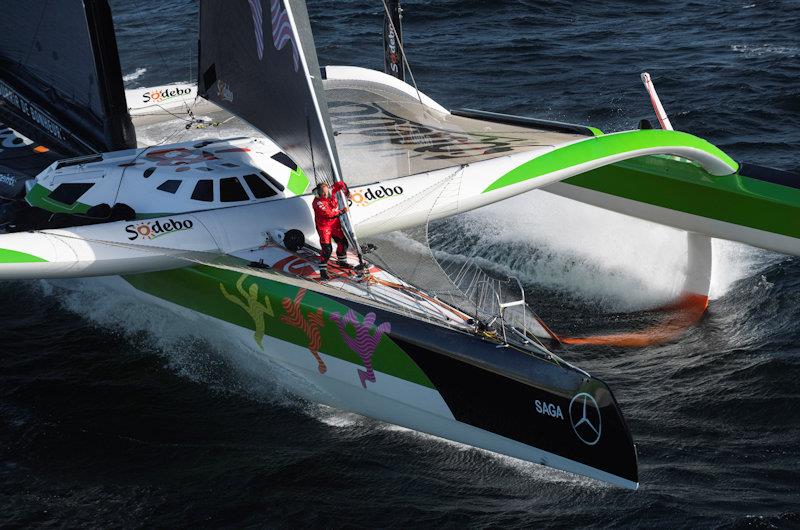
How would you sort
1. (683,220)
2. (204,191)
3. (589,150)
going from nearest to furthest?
(204,191) → (589,150) → (683,220)

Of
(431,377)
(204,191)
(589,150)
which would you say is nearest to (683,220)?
(589,150)

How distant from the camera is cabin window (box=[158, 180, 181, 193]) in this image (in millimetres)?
10195

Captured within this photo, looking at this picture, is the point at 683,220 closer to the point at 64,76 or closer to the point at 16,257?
the point at 16,257

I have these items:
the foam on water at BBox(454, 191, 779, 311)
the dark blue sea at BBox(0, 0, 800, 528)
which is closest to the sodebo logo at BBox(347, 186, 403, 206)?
the dark blue sea at BBox(0, 0, 800, 528)

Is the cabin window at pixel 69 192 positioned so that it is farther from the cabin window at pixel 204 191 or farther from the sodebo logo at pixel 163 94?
the sodebo logo at pixel 163 94

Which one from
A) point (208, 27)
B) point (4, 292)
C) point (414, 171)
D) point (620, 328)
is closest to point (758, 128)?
point (620, 328)

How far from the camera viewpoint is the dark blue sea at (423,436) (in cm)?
816

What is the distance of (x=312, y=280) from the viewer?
9164 millimetres

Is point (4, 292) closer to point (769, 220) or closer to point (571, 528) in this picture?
point (571, 528)

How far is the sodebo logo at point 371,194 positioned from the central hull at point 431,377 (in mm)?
1613

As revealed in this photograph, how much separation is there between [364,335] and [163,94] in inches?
305

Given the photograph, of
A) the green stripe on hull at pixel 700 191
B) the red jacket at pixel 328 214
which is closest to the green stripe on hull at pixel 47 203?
the red jacket at pixel 328 214

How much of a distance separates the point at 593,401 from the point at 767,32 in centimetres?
1480

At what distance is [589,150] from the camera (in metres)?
10.8
